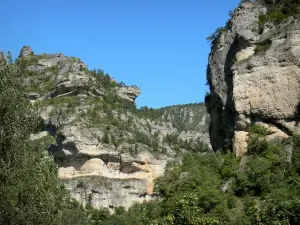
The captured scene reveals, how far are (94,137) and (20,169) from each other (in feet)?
166

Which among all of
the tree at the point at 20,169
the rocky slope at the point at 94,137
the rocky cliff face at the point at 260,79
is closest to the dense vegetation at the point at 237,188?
the rocky cliff face at the point at 260,79

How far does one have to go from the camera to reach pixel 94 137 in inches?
2724

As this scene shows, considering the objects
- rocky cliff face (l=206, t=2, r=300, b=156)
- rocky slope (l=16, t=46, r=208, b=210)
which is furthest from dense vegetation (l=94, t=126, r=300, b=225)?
rocky slope (l=16, t=46, r=208, b=210)

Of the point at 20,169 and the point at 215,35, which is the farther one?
the point at 215,35

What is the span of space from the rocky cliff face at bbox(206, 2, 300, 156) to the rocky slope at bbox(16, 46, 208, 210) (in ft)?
120

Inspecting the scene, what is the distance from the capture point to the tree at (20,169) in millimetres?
18188

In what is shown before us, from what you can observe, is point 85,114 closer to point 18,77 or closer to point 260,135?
point 260,135

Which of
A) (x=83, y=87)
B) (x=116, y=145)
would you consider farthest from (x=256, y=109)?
(x=83, y=87)

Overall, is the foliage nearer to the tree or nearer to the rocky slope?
the tree

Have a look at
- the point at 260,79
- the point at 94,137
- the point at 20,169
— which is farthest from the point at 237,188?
the point at 94,137

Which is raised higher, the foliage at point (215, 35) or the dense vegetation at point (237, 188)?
the foliage at point (215, 35)

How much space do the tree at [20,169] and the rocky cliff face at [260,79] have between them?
568 inches

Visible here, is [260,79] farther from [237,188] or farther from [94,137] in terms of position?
[94,137]

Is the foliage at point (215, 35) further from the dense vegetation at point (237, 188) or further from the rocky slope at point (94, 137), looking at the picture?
the rocky slope at point (94, 137)
